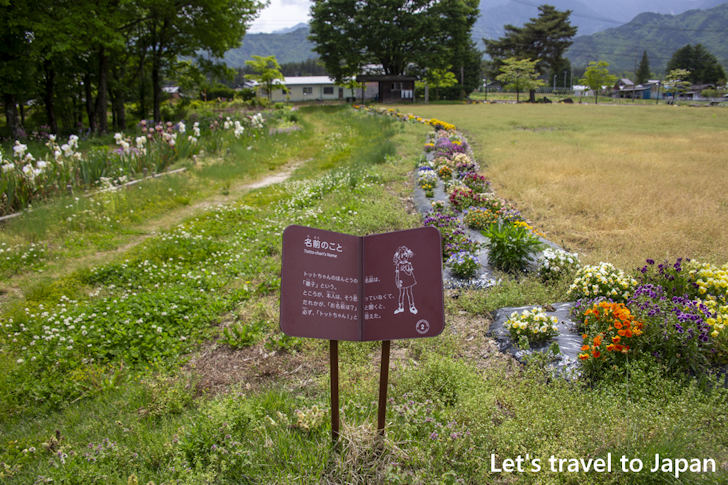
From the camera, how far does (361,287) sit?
2.39 metres

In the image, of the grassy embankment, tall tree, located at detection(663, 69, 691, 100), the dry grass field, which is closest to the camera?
the grassy embankment

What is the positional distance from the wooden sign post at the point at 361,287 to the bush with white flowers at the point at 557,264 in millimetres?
2886

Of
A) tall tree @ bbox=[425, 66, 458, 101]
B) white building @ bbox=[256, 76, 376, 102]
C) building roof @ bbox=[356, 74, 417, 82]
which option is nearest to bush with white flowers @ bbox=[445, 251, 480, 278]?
building roof @ bbox=[356, 74, 417, 82]

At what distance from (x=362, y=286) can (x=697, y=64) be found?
105425mm

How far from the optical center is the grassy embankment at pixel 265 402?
233 cm

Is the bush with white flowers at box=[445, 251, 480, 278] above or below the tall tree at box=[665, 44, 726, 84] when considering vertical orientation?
below

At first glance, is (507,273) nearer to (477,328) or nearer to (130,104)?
(477,328)

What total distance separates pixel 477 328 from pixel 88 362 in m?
3.66

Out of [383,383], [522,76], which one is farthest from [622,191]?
[522,76]

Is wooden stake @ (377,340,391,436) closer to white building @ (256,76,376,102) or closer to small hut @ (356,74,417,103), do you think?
small hut @ (356,74,417,103)

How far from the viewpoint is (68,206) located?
698 cm

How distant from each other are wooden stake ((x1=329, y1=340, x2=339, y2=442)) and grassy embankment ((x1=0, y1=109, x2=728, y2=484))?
0.23ft

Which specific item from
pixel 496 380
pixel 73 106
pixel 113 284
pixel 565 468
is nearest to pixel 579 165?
pixel 496 380

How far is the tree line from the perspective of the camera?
1448cm
